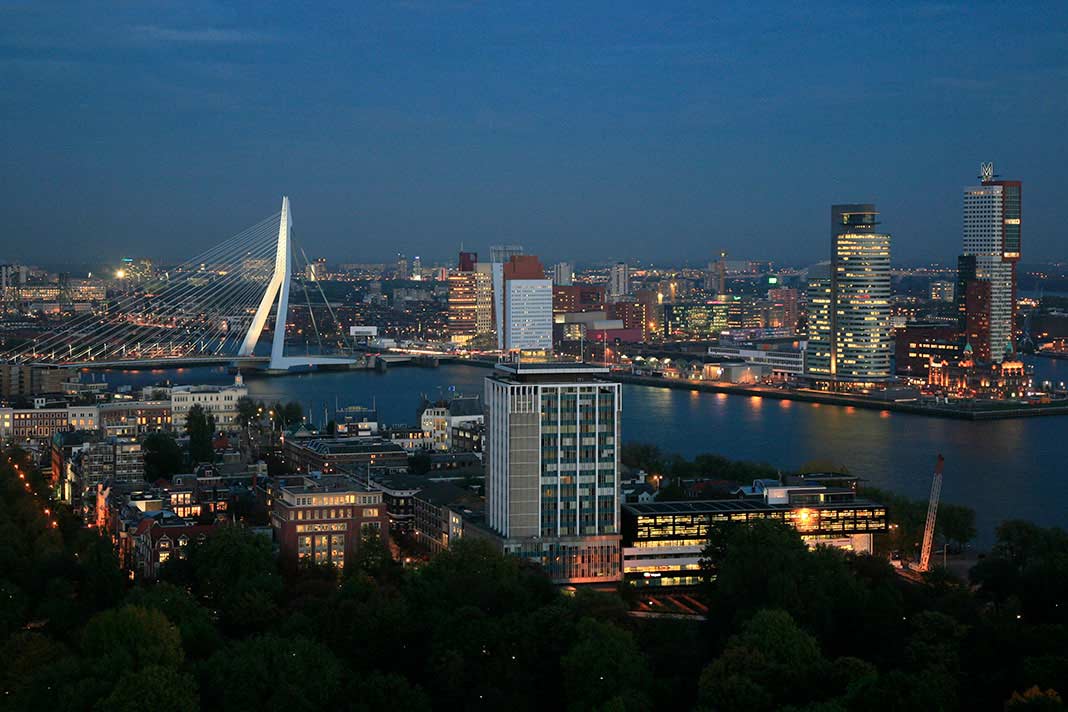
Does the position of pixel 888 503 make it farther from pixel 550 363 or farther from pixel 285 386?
pixel 285 386

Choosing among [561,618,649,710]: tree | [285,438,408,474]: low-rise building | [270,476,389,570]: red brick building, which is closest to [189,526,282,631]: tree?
[270,476,389,570]: red brick building

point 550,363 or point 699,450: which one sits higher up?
point 550,363

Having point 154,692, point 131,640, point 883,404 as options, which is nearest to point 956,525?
point 131,640

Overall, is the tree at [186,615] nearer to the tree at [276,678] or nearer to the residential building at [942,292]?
the tree at [276,678]

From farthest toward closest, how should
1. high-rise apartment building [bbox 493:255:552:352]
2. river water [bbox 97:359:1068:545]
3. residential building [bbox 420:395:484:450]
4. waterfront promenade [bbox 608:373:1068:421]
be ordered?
1. high-rise apartment building [bbox 493:255:552:352]
2. waterfront promenade [bbox 608:373:1068:421]
3. residential building [bbox 420:395:484:450]
4. river water [bbox 97:359:1068:545]

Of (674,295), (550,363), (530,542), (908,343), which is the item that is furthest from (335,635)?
(674,295)

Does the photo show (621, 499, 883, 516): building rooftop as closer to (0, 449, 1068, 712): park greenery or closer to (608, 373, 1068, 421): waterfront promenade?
(0, 449, 1068, 712): park greenery

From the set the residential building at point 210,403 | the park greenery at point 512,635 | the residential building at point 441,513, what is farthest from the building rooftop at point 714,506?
the residential building at point 210,403
